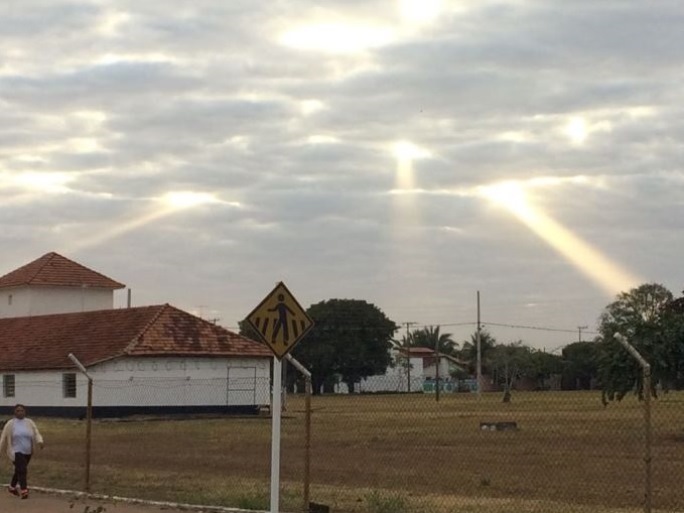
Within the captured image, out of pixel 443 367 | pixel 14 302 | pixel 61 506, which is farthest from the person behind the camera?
pixel 443 367

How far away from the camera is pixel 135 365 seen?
46.0 metres

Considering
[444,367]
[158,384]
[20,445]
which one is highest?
[444,367]

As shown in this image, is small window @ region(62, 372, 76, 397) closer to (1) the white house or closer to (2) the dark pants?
(1) the white house

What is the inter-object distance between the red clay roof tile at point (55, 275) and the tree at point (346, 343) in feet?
137

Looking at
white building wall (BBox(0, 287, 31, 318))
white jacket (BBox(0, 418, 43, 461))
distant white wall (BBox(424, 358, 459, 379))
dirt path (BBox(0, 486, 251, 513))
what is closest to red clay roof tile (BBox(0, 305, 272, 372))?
white building wall (BBox(0, 287, 31, 318))

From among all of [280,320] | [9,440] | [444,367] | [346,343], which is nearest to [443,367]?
[444,367]

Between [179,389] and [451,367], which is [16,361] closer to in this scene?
[179,389]

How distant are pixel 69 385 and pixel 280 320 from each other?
1466 inches

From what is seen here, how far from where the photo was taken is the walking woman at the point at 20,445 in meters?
15.5

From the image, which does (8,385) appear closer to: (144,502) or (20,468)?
(20,468)

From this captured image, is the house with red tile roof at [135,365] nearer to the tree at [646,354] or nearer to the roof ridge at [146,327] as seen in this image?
the roof ridge at [146,327]

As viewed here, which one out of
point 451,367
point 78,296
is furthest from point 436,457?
point 451,367

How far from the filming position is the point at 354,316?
112 metres

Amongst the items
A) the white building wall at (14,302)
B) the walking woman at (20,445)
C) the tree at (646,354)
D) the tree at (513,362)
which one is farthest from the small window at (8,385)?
the tree at (513,362)
